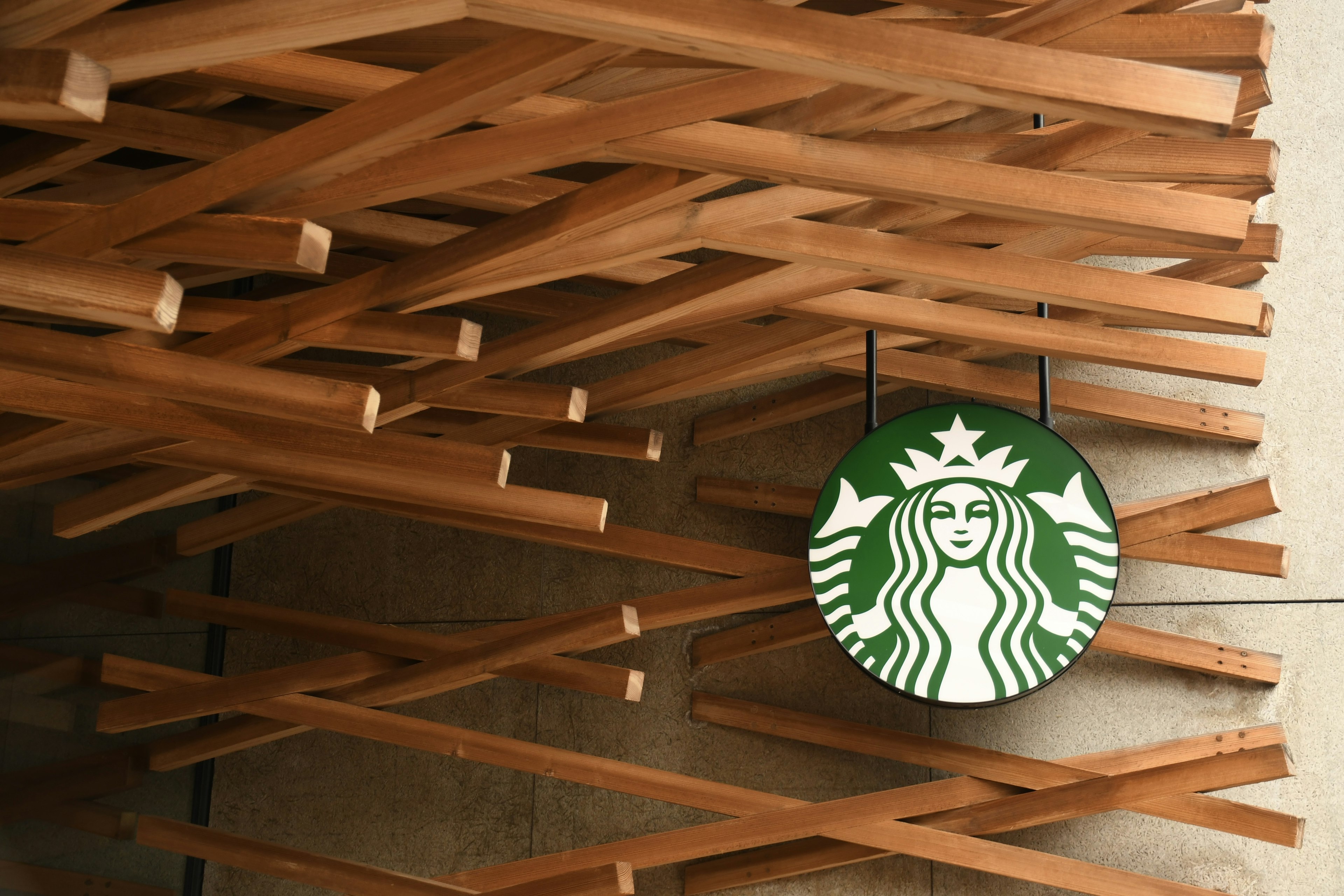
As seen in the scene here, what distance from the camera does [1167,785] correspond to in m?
3.03

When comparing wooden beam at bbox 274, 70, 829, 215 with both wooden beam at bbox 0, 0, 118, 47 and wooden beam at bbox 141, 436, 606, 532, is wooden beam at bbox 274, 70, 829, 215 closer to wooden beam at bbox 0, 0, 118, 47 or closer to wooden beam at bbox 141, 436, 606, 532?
wooden beam at bbox 0, 0, 118, 47

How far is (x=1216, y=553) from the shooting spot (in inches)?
130

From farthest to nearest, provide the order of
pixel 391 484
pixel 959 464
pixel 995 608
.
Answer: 1. pixel 959 464
2. pixel 995 608
3. pixel 391 484

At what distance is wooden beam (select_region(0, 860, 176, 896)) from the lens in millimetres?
2990

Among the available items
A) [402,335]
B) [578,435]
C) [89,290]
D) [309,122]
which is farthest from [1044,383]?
Result: [89,290]

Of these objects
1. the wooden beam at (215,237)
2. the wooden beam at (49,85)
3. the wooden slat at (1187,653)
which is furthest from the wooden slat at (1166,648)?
the wooden beam at (49,85)

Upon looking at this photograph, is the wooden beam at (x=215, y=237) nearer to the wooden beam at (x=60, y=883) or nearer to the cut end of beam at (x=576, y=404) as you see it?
the cut end of beam at (x=576, y=404)

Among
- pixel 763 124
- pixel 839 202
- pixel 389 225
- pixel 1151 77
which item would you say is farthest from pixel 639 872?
pixel 1151 77

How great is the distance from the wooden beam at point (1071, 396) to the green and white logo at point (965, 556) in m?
0.25

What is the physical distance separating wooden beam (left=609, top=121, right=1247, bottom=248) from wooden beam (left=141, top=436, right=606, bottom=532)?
81cm

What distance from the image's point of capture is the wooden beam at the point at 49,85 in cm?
132

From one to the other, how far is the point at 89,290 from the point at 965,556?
2.13 meters

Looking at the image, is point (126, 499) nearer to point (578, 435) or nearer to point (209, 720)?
point (578, 435)

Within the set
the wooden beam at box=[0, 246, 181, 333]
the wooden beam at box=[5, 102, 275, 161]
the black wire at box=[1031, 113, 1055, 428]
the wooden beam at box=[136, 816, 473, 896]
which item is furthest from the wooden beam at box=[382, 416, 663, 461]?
the wooden beam at box=[0, 246, 181, 333]
